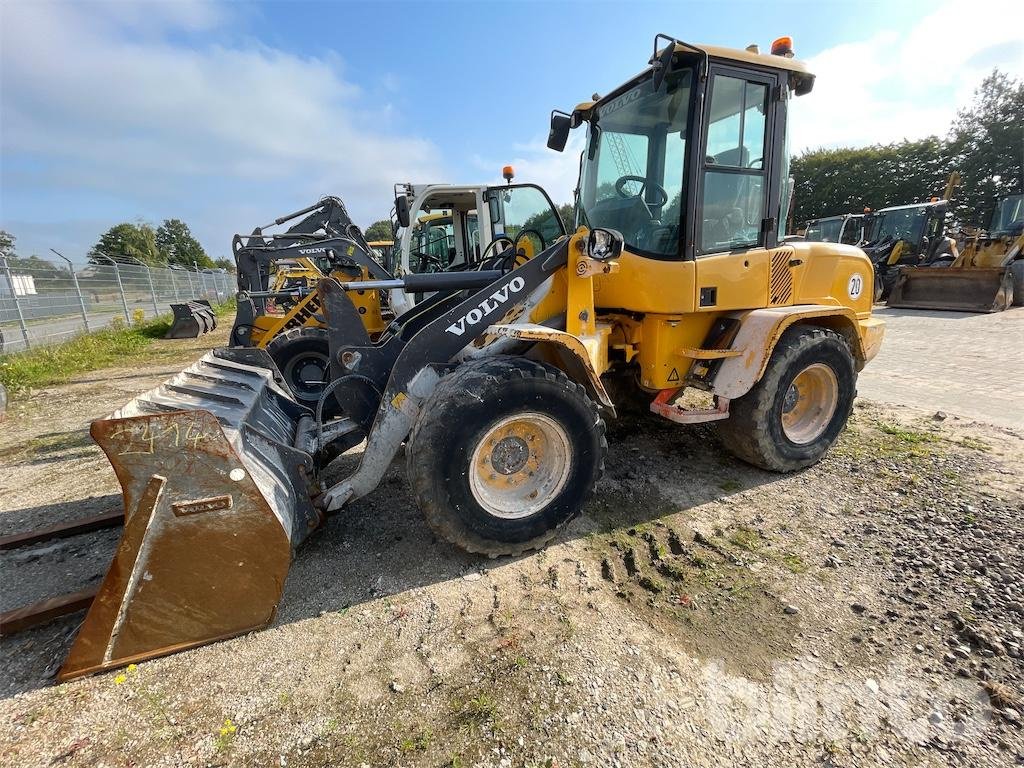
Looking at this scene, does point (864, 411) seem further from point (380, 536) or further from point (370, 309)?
point (370, 309)

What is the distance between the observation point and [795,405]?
13.1 ft

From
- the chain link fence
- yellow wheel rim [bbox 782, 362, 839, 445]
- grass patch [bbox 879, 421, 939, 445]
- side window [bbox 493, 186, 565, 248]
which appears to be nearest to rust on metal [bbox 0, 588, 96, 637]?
yellow wheel rim [bbox 782, 362, 839, 445]

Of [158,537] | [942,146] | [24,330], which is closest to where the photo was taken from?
[158,537]

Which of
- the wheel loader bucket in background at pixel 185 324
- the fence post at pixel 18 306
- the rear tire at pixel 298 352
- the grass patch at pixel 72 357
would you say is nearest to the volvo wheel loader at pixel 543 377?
the rear tire at pixel 298 352

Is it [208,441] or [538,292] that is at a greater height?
[538,292]

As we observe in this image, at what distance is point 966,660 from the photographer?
6.75 feet

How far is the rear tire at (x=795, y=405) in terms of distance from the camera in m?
3.51

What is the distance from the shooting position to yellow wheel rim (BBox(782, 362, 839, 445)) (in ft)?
12.6

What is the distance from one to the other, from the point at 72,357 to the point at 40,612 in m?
10.1

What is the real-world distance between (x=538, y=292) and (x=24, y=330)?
41.6 feet

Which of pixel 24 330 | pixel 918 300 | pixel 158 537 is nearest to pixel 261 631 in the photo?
pixel 158 537

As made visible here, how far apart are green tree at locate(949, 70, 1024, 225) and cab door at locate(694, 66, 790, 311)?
3725 cm

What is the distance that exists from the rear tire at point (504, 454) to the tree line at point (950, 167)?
3601 cm

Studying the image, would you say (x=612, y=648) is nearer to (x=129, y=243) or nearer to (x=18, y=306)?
(x=18, y=306)
